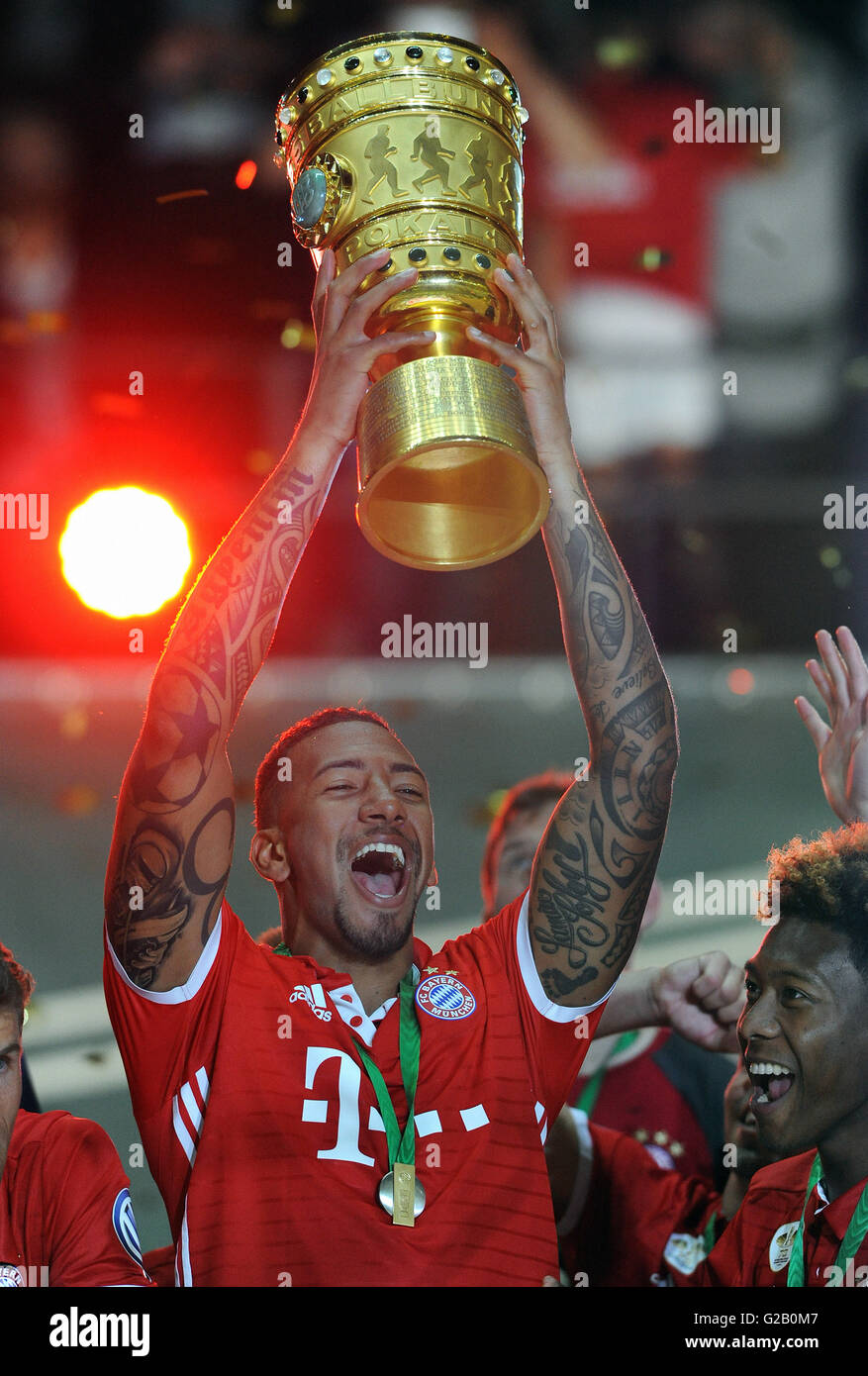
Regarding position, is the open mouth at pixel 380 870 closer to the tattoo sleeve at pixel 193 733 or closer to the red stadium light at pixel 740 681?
the tattoo sleeve at pixel 193 733

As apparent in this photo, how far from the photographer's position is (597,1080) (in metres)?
2.64

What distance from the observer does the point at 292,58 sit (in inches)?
89.6

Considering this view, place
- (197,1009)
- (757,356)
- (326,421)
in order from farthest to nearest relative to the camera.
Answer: (757,356)
(197,1009)
(326,421)

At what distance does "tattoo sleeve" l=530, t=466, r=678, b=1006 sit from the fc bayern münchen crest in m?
0.12

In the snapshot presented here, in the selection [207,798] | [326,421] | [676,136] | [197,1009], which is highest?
[676,136]

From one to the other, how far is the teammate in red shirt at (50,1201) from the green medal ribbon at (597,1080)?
3.08ft

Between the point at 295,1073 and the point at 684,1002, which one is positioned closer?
the point at 295,1073

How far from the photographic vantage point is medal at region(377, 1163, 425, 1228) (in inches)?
70.2

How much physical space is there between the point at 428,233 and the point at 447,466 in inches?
10.5

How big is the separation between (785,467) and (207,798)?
1.51 metres

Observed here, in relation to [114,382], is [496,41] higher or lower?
higher

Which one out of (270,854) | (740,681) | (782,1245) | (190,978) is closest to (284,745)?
(270,854)

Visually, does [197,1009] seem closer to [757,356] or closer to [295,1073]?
[295,1073]
